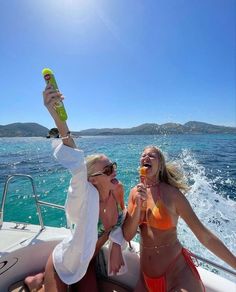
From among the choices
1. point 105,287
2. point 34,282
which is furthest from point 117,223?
point 34,282

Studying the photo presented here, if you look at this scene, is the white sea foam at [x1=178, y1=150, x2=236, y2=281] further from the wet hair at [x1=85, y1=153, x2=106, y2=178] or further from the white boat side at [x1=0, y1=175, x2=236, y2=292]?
the wet hair at [x1=85, y1=153, x2=106, y2=178]

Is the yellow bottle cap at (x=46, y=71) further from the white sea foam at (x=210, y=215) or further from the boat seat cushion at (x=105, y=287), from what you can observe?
the white sea foam at (x=210, y=215)

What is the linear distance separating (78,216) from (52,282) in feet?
2.24

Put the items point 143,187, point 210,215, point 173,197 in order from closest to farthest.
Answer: point 143,187 < point 173,197 < point 210,215

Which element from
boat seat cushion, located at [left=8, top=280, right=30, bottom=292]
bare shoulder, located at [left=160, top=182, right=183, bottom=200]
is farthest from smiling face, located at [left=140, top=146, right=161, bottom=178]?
boat seat cushion, located at [left=8, top=280, right=30, bottom=292]

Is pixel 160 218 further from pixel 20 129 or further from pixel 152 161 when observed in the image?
pixel 20 129

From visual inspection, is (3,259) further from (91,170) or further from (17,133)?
(17,133)

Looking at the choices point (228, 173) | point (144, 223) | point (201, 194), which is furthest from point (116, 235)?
point (228, 173)

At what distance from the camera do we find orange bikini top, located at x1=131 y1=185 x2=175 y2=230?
216 centimetres

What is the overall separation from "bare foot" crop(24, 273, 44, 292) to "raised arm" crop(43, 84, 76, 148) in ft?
5.05

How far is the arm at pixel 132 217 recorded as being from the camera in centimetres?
204

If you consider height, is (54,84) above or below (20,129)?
above

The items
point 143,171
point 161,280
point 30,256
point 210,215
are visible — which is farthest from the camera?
point 210,215

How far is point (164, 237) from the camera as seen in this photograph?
86.7 inches
